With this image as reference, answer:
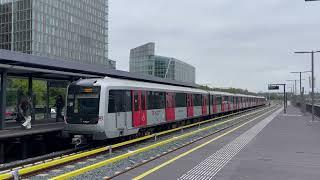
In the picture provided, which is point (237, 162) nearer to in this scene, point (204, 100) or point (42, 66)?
point (42, 66)

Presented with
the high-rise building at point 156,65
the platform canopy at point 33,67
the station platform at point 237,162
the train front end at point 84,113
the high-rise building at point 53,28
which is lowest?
the station platform at point 237,162

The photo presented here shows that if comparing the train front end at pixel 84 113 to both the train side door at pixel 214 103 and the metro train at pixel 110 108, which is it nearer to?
the metro train at pixel 110 108

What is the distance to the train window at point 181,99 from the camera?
27984 millimetres

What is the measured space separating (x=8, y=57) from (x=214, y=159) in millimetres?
7861

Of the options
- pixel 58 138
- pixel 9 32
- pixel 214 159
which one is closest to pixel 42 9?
pixel 9 32

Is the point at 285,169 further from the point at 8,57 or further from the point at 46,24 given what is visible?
the point at 46,24

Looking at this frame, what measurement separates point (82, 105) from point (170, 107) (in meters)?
9.01

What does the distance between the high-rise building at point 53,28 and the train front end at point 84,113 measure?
289 ft

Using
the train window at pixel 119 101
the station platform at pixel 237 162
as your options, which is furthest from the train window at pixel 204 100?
the train window at pixel 119 101

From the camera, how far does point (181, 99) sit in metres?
29.0

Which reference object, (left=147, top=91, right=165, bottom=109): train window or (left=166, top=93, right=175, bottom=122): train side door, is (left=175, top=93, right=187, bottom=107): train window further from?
(left=147, top=91, right=165, bottom=109): train window

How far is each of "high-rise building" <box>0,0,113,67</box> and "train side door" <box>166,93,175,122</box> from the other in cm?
8152

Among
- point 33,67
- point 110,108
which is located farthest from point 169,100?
point 33,67

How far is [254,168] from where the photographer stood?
12312 mm
